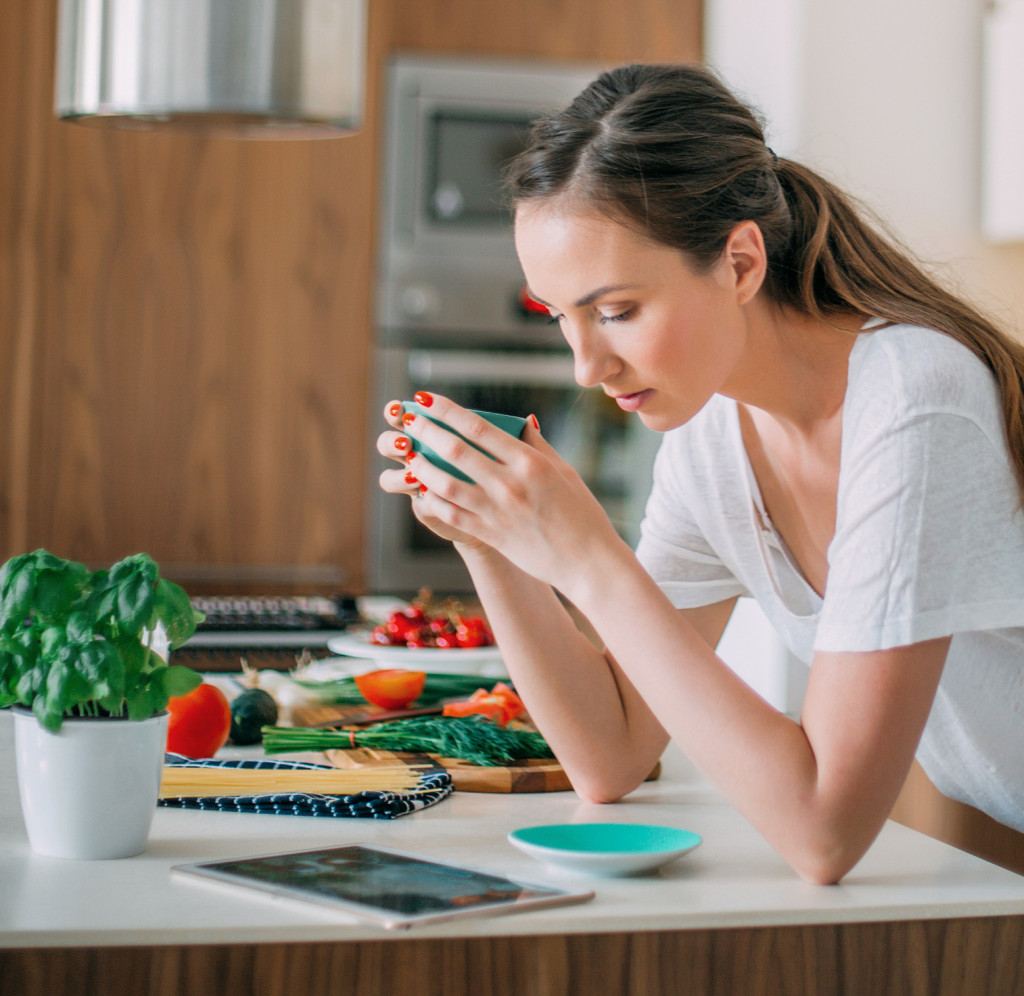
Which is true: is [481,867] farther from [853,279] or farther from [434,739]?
[853,279]

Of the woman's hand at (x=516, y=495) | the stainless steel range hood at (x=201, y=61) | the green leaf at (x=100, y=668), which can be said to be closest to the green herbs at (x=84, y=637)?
the green leaf at (x=100, y=668)

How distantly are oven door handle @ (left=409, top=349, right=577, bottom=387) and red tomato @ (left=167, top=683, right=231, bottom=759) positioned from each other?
2.10 metres

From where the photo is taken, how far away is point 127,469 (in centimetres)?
322

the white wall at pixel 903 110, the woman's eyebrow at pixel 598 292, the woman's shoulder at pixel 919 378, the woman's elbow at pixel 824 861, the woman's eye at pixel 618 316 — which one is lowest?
the woman's elbow at pixel 824 861

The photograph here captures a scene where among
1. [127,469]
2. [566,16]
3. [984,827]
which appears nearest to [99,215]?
[127,469]

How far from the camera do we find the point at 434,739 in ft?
4.11

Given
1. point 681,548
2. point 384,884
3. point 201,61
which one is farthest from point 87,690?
point 201,61

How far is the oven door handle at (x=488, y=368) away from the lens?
3.30 meters

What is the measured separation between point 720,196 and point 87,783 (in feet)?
2.32

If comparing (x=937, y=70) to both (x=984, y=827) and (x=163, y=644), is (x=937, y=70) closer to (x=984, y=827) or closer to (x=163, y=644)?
(x=984, y=827)

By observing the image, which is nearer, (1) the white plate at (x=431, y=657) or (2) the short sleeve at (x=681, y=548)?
(2) the short sleeve at (x=681, y=548)

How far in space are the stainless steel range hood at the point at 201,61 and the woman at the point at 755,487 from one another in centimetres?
63

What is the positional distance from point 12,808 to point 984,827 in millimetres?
892

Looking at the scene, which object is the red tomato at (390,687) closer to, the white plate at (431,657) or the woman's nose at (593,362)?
the white plate at (431,657)
